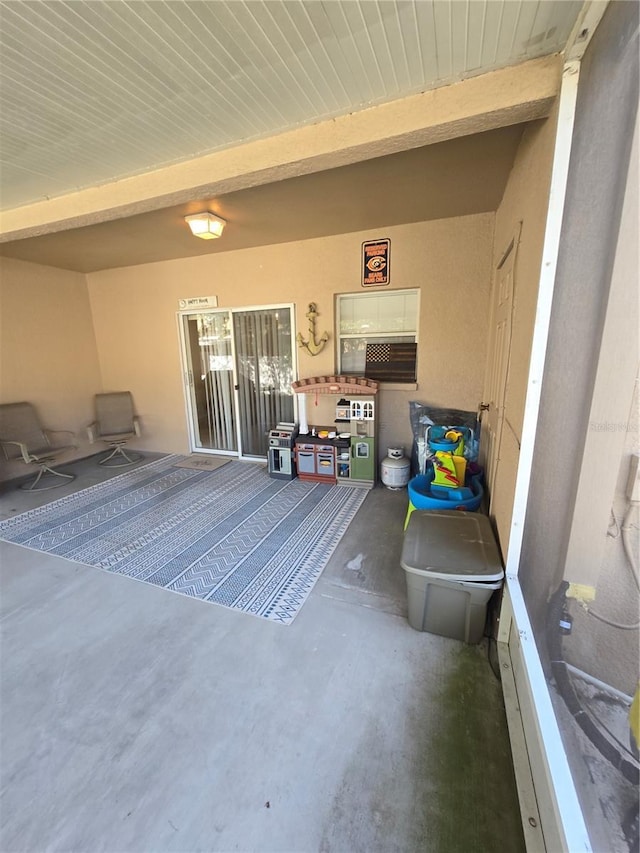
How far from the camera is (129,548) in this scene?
268 centimetres

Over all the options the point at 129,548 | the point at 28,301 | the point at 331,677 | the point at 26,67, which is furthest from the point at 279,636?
the point at 28,301

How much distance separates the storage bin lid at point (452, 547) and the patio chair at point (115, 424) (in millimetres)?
4263

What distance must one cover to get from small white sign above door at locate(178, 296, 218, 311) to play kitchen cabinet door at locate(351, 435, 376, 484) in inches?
100

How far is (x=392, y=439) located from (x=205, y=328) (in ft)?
9.49

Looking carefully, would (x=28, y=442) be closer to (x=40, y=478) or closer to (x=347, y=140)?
(x=40, y=478)

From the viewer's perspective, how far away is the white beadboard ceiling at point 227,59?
109cm

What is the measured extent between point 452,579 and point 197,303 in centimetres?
432

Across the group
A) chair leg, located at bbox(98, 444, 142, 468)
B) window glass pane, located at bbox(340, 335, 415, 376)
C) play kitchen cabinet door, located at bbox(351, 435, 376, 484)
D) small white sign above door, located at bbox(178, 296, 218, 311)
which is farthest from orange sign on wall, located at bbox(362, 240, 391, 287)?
chair leg, located at bbox(98, 444, 142, 468)

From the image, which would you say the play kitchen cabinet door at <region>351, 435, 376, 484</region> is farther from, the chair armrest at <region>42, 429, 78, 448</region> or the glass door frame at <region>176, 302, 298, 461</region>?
the chair armrest at <region>42, 429, 78, 448</region>

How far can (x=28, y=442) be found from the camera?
161 inches

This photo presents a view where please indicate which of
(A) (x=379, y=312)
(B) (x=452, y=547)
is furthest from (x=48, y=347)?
(B) (x=452, y=547)

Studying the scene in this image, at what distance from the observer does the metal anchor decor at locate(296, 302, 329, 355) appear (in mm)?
3908

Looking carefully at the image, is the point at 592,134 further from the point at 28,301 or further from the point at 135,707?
the point at 28,301

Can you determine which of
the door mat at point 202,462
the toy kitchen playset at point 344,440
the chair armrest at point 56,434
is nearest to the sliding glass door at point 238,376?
the door mat at point 202,462
